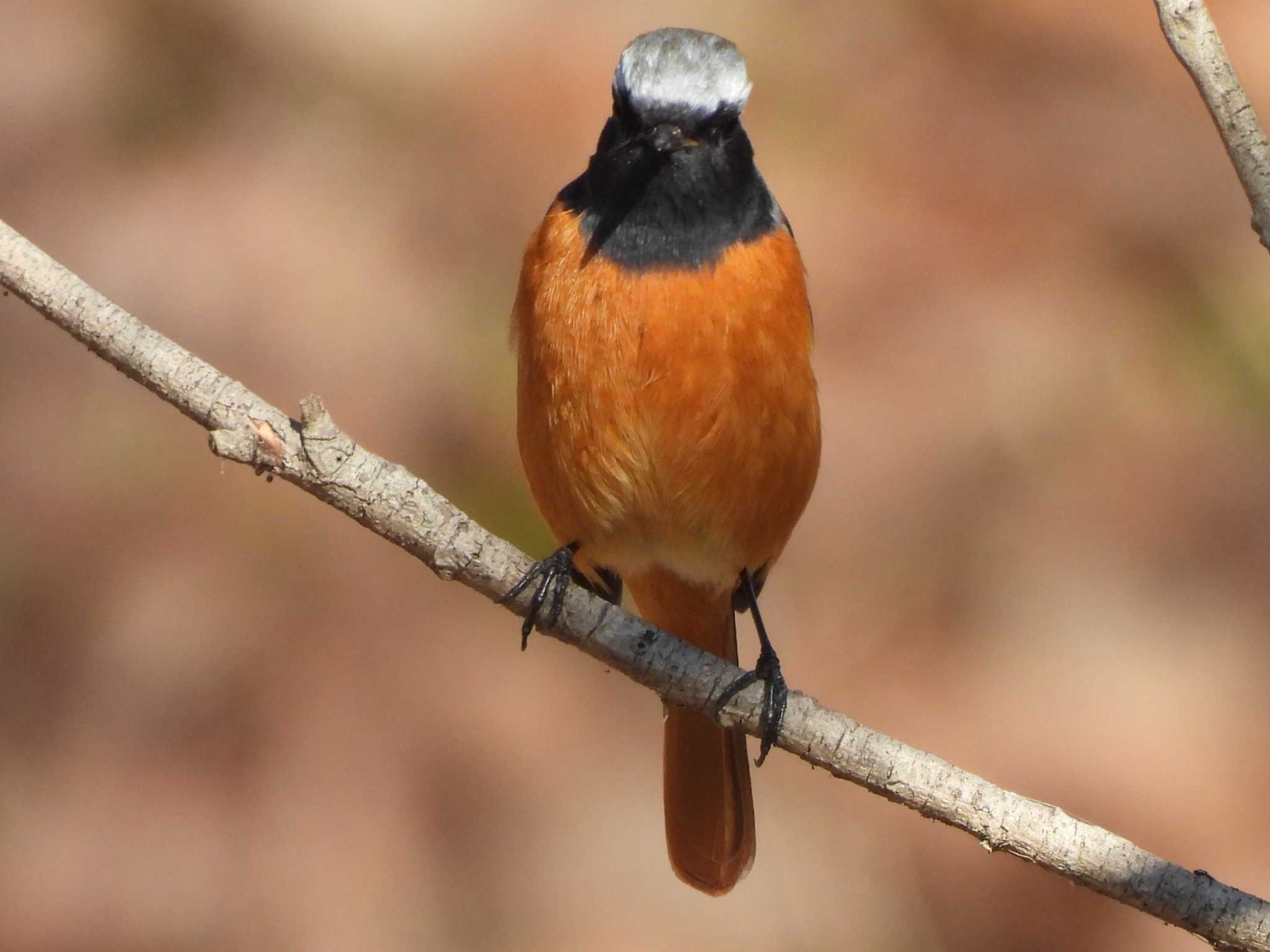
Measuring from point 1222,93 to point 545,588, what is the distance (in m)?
1.78

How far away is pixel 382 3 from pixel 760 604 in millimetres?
3714

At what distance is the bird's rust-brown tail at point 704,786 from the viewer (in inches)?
168

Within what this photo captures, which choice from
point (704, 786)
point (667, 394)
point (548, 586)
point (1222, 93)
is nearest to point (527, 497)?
point (704, 786)

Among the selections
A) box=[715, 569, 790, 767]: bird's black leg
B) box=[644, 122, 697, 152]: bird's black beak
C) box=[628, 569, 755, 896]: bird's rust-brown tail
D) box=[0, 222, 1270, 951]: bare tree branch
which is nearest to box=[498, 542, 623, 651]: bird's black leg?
box=[0, 222, 1270, 951]: bare tree branch

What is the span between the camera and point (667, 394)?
3.52 meters

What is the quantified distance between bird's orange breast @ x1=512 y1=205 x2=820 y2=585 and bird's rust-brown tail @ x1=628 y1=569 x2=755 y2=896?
476mm

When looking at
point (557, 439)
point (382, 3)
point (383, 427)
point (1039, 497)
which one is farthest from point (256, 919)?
point (382, 3)

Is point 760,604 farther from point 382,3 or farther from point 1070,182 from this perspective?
point 382,3

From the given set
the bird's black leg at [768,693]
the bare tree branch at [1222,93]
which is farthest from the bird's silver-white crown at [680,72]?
the bird's black leg at [768,693]

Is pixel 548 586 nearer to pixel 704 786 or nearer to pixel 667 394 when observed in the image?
pixel 667 394

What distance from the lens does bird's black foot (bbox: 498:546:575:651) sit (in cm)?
324

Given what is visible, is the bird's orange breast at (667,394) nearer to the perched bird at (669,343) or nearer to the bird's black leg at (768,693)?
the perched bird at (669,343)

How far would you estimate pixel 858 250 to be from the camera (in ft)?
23.1

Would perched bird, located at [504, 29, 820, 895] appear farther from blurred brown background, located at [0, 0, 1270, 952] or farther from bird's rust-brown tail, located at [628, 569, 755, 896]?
blurred brown background, located at [0, 0, 1270, 952]
